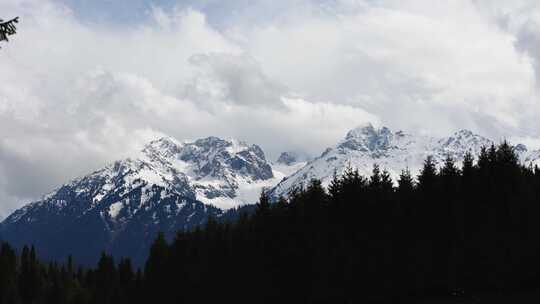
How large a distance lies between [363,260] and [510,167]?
1628cm

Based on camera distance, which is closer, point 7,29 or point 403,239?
point 7,29

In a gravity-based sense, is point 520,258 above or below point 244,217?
below

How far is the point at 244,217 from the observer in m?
120

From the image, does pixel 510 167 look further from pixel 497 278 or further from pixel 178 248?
pixel 178 248

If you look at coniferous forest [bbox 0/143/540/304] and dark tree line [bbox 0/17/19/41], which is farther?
coniferous forest [bbox 0/143/540/304]

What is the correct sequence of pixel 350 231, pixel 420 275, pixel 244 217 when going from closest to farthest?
pixel 420 275 → pixel 350 231 → pixel 244 217

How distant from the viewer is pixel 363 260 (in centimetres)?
7325

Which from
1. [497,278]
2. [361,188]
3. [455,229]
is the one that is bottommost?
[497,278]

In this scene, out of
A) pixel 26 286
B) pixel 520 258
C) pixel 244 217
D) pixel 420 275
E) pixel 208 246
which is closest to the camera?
pixel 520 258

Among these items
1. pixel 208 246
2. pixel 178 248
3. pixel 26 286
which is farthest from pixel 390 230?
pixel 26 286

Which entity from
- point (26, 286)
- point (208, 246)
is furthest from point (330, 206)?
point (26, 286)

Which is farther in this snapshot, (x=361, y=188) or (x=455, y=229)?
(x=361, y=188)

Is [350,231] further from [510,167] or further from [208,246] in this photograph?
[208,246]

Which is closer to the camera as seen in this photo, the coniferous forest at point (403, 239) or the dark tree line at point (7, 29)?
the dark tree line at point (7, 29)
